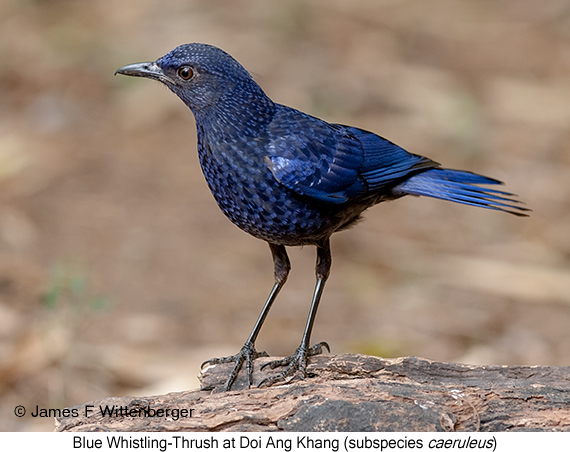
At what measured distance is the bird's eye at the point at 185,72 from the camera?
14.7 ft

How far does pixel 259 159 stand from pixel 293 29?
7015 millimetres

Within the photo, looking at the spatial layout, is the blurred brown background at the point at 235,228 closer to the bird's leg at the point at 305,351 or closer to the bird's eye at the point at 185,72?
the bird's leg at the point at 305,351

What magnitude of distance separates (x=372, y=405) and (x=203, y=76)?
2071 millimetres

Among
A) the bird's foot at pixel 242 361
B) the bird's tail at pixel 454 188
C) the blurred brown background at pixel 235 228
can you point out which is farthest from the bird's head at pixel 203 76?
the blurred brown background at pixel 235 228

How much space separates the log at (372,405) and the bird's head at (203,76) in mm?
1658

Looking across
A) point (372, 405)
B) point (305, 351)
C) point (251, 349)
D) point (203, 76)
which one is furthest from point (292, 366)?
point (203, 76)

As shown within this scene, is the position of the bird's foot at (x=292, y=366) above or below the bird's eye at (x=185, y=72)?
below

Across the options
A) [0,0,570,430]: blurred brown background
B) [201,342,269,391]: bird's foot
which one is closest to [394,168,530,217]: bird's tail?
[201,342,269,391]: bird's foot

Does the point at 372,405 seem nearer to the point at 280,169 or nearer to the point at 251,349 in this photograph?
the point at 251,349

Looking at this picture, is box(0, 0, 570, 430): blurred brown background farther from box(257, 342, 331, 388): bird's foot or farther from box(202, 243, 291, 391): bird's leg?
box(257, 342, 331, 388): bird's foot

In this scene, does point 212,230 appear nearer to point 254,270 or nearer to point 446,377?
point 254,270

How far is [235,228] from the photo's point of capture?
8.02m

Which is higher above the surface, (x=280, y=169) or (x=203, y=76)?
(x=203, y=76)

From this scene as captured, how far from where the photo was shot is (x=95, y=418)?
13.1 feet
